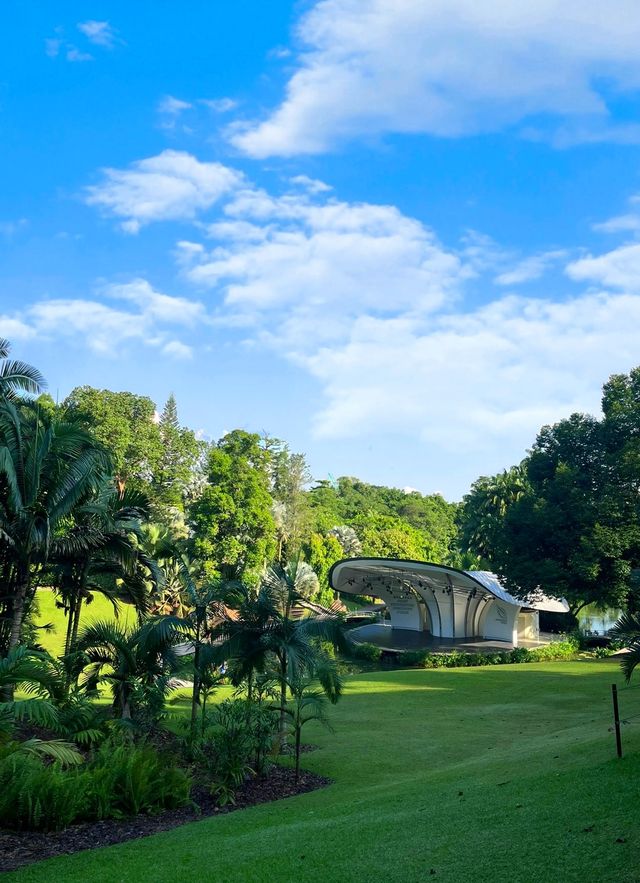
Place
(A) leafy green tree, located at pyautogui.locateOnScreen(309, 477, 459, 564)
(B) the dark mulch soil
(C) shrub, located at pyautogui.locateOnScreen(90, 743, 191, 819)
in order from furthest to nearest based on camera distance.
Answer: (A) leafy green tree, located at pyautogui.locateOnScreen(309, 477, 459, 564) < (C) shrub, located at pyautogui.locateOnScreen(90, 743, 191, 819) < (B) the dark mulch soil

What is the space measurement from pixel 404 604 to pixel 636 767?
3627 cm

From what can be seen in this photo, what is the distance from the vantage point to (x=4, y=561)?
16.4 metres

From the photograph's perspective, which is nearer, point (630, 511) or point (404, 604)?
point (630, 511)

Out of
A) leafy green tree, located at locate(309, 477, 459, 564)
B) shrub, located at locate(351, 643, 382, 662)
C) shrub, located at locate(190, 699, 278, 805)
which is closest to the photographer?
shrub, located at locate(190, 699, 278, 805)

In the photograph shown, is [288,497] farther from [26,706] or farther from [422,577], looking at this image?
[26,706]

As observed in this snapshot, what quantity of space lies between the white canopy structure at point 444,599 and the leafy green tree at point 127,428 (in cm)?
1343

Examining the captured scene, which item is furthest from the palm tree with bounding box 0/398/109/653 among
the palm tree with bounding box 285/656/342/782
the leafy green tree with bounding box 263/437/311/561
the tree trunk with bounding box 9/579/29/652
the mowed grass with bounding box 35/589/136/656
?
the leafy green tree with bounding box 263/437/311/561

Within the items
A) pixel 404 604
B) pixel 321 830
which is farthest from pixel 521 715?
pixel 404 604

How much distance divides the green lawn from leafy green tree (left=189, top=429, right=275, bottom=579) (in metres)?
29.4

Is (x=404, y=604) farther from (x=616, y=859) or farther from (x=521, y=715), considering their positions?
(x=616, y=859)

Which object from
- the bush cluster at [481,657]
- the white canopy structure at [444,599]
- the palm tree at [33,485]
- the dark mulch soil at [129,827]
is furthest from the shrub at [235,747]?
the white canopy structure at [444,599]

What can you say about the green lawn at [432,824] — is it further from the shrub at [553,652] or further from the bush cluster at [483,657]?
the shrub at [553,652]

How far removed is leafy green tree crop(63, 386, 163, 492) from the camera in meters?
41.9

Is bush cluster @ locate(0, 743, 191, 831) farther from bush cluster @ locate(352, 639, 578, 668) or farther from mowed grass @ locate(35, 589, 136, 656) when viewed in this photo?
mowed grass @ locate(35, 589, 136, 656)
